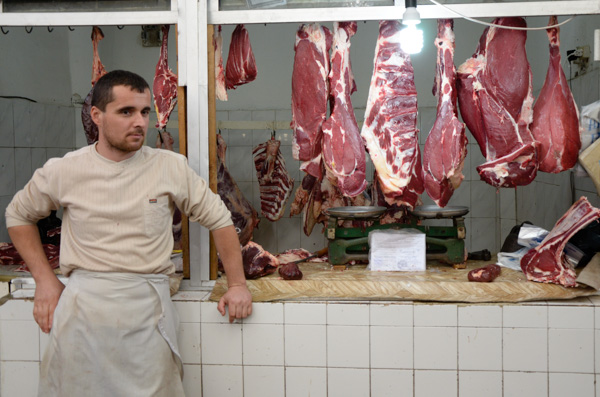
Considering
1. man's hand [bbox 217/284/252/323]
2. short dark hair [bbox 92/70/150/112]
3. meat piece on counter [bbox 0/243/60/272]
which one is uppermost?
short dark hair [bbox 92/70/150/112]

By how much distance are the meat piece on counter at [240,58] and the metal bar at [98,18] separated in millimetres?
476

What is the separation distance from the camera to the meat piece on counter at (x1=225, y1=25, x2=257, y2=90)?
3.74m

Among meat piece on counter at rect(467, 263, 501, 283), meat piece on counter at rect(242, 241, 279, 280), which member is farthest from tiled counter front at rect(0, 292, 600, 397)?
meat piece on counter at rect(242, 241, 279, 280)

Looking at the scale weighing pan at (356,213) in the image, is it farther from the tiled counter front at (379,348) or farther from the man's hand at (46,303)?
the man's hand at (46,303)

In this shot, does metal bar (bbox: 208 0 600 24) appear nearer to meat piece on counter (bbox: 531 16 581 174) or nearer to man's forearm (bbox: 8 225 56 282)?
meat piece on counter (bbox: 531 16 581 174)

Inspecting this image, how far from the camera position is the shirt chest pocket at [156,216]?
2910 millimetres

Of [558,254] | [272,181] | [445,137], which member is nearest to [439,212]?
[445,137]

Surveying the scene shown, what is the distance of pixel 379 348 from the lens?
131 inches

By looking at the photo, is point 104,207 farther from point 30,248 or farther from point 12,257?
point 12,257

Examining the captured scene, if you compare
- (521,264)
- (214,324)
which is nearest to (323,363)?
(214,324)

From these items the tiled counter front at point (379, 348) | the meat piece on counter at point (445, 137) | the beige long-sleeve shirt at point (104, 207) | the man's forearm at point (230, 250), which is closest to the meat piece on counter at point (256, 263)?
the tiled counter front at point (379, 348)

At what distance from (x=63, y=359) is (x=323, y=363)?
4.31 feet

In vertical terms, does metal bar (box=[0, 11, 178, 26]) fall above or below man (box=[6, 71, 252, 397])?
above

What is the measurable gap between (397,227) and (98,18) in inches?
80.3
